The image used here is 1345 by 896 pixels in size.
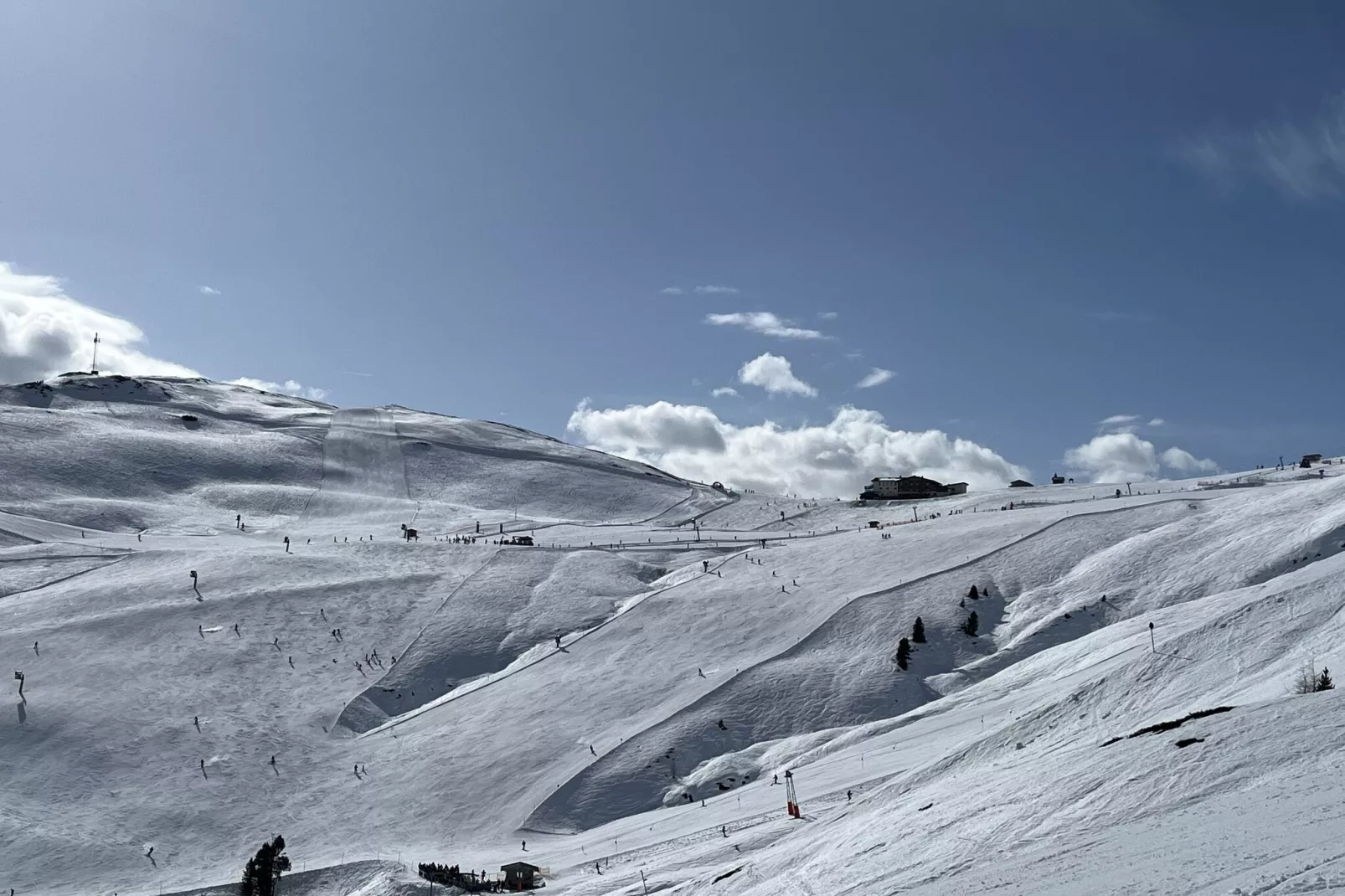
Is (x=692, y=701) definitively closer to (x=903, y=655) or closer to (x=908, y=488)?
(x=903, y=655)

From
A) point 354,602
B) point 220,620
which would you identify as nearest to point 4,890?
point 220,620

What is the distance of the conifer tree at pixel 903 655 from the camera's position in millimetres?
52938

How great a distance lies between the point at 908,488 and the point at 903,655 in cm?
7242

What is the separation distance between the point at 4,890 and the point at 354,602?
3055cm

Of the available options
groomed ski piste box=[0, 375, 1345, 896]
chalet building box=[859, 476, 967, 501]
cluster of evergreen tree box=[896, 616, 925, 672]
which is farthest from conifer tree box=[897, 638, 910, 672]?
chalet building box=[859, 476, 967, 501]

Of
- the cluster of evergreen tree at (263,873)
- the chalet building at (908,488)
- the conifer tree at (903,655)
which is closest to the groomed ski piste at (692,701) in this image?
the conifer tree at (903,655)

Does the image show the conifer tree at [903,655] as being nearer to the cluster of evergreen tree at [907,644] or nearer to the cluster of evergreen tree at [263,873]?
the cluster of evergreen tree at [907,644]

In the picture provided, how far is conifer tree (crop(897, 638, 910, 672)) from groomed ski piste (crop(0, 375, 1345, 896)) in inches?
21.7

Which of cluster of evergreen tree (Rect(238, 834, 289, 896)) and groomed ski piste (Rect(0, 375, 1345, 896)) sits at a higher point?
groomed ski piste (Rect(0, 375, 1345, 896))

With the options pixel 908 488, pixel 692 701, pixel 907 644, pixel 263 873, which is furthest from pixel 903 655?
pixel 908 488

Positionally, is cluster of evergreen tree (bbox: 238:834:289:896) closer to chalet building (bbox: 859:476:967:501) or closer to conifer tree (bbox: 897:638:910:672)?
conifer tree (bbox: 897:638:910:672)

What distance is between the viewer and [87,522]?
299 feet

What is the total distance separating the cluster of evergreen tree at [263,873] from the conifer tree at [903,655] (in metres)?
30.0

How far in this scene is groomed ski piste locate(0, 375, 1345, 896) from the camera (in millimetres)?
17359
